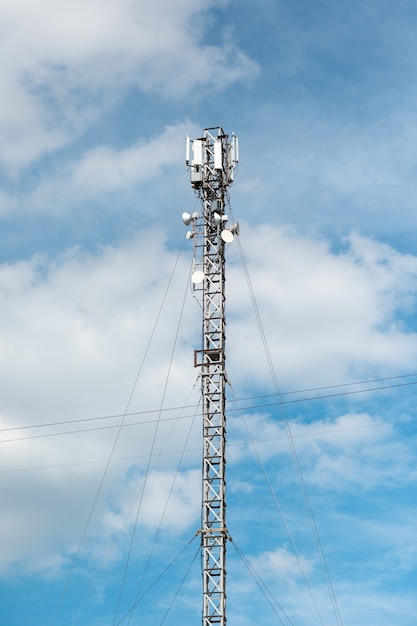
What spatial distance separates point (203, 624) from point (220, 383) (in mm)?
12448

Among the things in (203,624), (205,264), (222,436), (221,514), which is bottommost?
(203,624)

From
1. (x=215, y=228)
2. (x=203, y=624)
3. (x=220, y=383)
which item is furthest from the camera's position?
(x=215, y=228)

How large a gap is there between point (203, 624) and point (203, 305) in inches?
673

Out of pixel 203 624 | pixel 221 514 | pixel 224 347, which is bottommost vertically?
pixel 203 624

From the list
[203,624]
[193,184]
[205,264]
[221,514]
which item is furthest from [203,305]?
[203,624]

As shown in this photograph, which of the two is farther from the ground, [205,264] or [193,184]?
[193,184]

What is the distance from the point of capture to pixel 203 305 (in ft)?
192

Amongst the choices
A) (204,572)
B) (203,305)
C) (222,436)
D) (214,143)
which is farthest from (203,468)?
(214,143)

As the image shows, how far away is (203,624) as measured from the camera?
2060 inches

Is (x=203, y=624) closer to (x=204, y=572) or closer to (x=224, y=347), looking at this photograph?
(x=204, y=572)

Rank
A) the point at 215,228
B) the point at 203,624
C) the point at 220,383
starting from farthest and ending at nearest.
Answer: the point at 215,228 → the point at 220,383 → the point at 203,624

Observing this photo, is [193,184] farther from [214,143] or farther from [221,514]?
[221,514]

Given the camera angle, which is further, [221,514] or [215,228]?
[215,228]

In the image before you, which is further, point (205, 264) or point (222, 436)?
point (205, 264)
